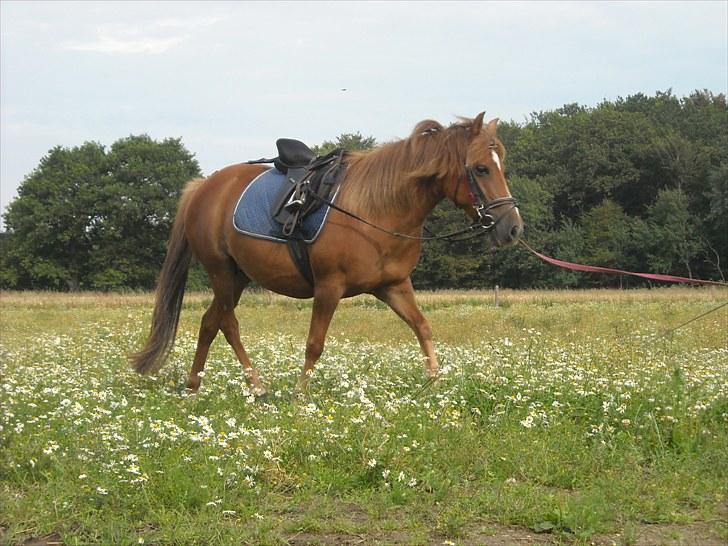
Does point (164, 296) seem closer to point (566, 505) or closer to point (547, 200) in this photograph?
point (566, 505)

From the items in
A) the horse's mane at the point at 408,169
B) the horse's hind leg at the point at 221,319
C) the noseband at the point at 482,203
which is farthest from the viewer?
the horse's hind leg at the point at 221,319

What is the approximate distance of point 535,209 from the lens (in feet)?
199

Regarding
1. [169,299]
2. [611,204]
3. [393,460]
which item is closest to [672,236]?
[611,204]

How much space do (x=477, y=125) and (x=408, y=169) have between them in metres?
0.83

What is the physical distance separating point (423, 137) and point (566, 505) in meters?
4.48

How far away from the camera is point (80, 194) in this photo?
6781 centimetres

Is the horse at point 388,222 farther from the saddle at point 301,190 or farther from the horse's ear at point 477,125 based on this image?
the saddle at point 301,190

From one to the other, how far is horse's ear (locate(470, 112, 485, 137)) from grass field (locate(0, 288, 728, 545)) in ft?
7.52

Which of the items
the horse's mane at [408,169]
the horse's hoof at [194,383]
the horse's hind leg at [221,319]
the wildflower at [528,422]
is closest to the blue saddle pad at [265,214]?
the horse's mane at [408,169]

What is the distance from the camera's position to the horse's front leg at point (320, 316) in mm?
8055

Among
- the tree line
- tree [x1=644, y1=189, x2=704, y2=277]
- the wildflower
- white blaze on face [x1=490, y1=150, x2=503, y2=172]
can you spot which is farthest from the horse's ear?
tree [x1=644, y1=189, x2=704, y2=277]

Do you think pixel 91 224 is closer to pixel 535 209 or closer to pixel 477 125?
pixel 535 209

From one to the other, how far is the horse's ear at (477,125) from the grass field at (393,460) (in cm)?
229

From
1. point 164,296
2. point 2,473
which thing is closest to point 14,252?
point 164,296
